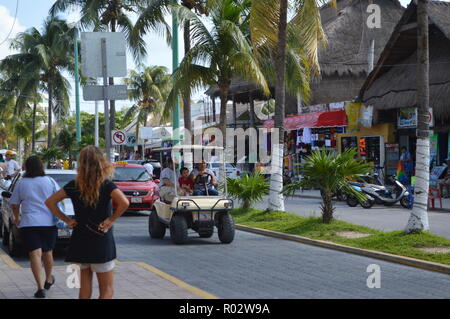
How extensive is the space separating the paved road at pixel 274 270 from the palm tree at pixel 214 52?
22.0 feet

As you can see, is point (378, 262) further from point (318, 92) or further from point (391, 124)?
point (318, 92)

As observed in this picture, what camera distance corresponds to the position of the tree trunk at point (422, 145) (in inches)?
482

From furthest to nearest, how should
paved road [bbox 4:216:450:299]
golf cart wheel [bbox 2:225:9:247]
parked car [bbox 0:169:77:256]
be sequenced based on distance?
golf cart wheel [bbox 2:225:9:247], parked car [bbox 0:169:77:256], paved road [bbox 4:216:450:299]

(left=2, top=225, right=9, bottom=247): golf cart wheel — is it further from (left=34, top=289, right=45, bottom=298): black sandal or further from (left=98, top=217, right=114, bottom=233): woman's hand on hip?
(left=98, top=217, right=114, bottom=233): woman's hand on hip

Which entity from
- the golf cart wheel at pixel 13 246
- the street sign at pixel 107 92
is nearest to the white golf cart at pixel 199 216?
the street sign at pixel 107 92

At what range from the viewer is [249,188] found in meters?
18.8

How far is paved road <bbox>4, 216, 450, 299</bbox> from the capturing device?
864 cm

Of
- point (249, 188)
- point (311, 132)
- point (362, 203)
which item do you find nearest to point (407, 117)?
point (311, 132)

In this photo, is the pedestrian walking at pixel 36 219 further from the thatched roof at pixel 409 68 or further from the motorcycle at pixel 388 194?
the thatched roof at pixel 409 68

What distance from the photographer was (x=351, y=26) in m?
38.1

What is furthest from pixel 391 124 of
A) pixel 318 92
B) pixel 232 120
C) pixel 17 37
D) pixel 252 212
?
pixel 17 37

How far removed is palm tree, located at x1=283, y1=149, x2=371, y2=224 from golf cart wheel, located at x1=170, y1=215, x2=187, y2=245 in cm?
295

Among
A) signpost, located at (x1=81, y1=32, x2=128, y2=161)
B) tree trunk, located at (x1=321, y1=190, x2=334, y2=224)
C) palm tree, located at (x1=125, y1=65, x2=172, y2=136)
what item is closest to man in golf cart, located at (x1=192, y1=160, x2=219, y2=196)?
signpost, located at (x1=81, y1=32, x2=128, y2=161)

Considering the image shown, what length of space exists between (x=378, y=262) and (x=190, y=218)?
13.3 ft
